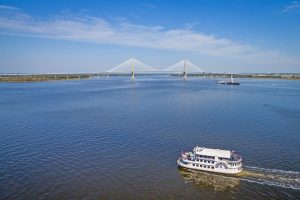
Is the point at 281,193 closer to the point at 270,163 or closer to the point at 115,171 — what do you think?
the point at 270,163

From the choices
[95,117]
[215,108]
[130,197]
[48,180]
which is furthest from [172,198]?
[215,108]

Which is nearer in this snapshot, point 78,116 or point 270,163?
point 270,163

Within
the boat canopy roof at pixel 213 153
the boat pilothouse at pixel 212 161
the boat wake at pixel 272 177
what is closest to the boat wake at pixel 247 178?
the boat wake at pixel 272 177

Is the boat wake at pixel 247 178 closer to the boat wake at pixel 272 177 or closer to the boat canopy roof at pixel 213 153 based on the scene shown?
the boat wake at pixel 272 177

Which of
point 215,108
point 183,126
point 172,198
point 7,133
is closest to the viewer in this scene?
point 172,198

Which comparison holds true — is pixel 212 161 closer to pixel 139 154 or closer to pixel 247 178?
pixel 247 178

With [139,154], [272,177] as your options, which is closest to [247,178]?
[272,177]

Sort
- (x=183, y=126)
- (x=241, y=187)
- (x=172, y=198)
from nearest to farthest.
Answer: (x=172, y=198)
(x=241, y=187)
(x=183, y=126)
